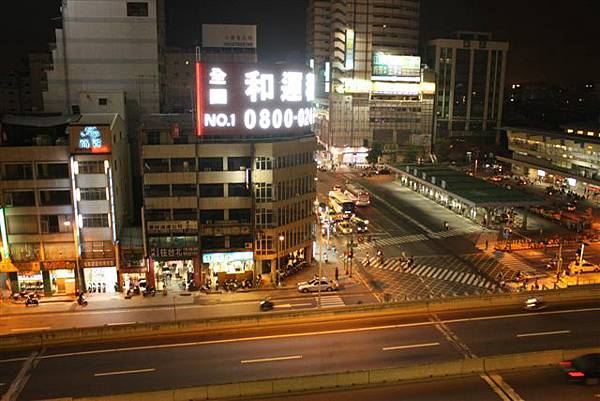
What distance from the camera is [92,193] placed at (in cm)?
5225

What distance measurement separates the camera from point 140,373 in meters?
32.3

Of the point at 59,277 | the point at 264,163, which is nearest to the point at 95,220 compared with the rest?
the point at 59,277

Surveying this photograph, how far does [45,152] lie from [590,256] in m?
62.2

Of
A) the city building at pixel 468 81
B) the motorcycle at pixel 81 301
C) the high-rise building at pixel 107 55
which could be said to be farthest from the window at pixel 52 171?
the city building at pixel 468 81

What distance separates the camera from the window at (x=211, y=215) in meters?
55.9

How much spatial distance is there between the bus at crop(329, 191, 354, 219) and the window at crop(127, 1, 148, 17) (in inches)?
1562

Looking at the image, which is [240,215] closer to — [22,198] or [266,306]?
[266,306]

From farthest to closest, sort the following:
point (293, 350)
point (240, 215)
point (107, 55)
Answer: point (107, 55)
point (240, 215)
point (293, 350)

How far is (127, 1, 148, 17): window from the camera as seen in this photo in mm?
73125

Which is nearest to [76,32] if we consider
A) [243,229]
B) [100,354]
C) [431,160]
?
[243,229]

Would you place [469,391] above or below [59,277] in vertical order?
above

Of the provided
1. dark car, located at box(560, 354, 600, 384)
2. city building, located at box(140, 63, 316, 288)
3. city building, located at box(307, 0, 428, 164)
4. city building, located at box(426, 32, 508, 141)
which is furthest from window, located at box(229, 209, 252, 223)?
city building, located at box(426, 32, 508, 141)

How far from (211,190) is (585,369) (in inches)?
1476

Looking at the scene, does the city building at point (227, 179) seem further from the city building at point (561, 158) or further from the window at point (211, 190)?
the city building at point (561, 158)
